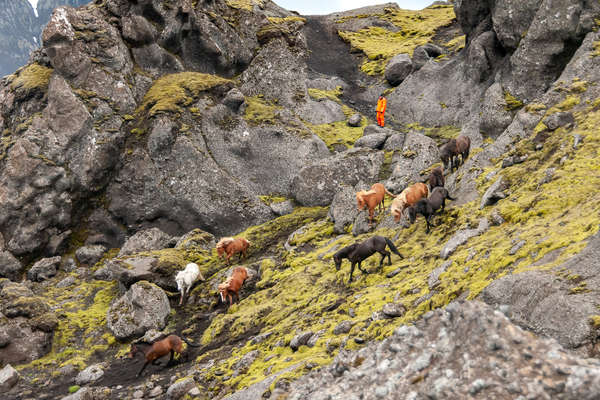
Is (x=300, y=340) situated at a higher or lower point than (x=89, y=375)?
higher

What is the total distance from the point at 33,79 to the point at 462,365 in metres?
44.2

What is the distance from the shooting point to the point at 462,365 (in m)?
6.82

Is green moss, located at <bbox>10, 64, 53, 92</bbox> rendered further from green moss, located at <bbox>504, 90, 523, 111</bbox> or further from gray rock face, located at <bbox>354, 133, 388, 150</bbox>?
green moss, located at <bbox>504, 90, 523, 111</bbox>

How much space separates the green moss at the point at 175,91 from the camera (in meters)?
38.1

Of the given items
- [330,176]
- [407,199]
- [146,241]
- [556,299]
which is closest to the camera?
[556,299]

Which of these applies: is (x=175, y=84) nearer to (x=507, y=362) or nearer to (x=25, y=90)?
(x=25, y=90)

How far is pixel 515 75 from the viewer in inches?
1235

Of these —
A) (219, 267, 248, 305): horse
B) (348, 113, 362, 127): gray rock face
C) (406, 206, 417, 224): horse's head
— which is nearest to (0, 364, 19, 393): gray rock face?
(219, 267, 248, 305): horse

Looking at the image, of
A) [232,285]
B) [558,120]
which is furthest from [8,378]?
[558,120]

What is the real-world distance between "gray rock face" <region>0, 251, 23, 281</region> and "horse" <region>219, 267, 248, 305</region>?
19.9 m

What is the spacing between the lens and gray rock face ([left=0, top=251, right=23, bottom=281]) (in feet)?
105

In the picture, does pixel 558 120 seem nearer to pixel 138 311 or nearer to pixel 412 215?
pixel 412 215

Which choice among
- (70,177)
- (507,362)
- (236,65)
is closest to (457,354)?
(507,362)

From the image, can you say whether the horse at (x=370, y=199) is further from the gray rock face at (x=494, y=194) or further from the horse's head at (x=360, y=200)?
the gray rock face at (x=494, y=194)
